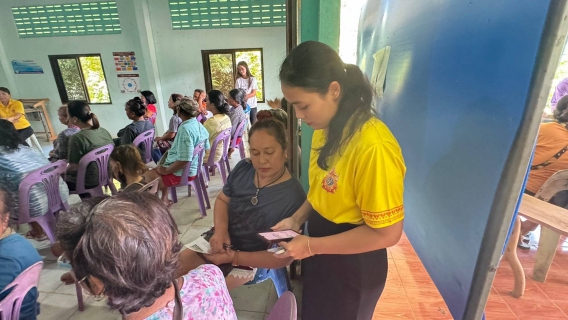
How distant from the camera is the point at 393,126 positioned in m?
1.39

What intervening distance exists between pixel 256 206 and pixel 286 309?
666 mm

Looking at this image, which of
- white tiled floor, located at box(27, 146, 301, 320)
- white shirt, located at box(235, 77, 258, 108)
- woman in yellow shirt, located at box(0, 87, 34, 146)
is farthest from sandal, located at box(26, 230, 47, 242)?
white shirt, located at box(235, 77, 258, 108)

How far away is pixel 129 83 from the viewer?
645 centimetres

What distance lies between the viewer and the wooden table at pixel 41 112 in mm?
6430

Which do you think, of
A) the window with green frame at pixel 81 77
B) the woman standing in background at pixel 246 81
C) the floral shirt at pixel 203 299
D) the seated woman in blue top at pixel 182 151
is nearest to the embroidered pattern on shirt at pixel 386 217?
the floral shirt at pixel 203 299

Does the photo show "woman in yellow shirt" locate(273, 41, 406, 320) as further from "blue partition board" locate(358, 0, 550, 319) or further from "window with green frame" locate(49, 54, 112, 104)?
"window with green frame" locate(49, 54, 112, 104)

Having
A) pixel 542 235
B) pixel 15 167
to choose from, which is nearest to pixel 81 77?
pixel 15 167

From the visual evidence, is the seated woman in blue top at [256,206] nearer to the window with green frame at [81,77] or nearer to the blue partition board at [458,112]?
the blue partition board at [458,112]

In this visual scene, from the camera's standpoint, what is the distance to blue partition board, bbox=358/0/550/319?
56cm

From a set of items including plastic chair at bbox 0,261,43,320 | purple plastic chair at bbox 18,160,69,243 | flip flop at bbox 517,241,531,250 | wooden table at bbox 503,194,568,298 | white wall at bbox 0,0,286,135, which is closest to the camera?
plastic chair at bbox 0,261,43,320

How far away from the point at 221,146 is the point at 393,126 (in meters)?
2.25

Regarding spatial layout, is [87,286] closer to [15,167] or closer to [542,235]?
[15,167]

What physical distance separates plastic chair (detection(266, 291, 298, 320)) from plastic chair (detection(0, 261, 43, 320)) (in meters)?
1.02

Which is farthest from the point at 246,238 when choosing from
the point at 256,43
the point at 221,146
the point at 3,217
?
the point at 256,43
